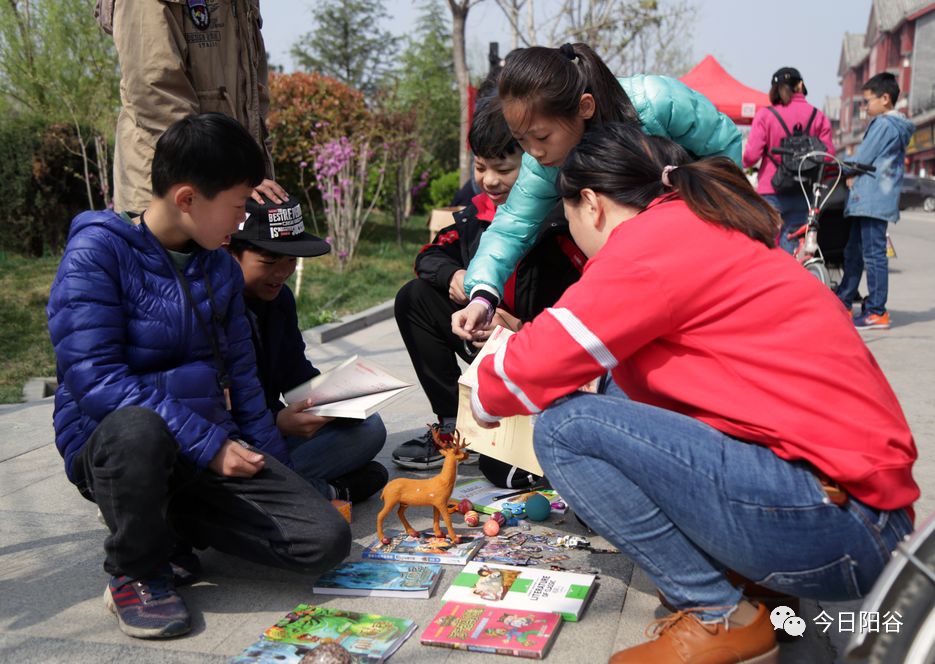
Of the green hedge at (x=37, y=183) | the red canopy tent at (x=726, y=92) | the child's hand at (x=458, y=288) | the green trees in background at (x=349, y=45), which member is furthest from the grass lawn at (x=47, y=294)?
the green trees in background at (x=349, y=45)

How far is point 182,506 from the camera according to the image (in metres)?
2.59

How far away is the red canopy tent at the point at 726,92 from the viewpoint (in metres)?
15.5

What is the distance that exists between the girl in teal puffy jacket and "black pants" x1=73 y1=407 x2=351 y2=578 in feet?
2.57

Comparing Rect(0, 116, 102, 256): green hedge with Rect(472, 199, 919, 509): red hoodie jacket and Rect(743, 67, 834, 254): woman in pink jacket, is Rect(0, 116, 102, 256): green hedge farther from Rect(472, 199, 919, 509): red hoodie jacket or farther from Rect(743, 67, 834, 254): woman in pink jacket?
Rect(472, 199, 919, 509): red hoodie jacket

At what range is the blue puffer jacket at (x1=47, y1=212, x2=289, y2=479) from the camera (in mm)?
2311

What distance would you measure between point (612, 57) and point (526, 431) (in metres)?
14.0

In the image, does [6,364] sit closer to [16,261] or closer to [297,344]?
[297,344]

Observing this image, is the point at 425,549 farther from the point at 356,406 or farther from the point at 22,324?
the point at 22,324

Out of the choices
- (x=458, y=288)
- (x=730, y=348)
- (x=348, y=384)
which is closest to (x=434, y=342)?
(x=458, y=288)

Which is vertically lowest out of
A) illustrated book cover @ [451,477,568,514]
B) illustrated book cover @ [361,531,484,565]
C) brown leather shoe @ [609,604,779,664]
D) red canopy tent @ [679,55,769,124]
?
illustrated book cover @ [451,477,568,514]

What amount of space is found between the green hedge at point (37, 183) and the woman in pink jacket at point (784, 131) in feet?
22.2

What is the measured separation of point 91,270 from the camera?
2.34m

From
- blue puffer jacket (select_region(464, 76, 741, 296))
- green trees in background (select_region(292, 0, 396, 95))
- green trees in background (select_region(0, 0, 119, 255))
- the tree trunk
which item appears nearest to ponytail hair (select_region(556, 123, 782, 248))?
blue puffer jacket (select_region(464, 76, 741, 296))

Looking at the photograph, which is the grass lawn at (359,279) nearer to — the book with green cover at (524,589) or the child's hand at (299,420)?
the child's hand at (299,420)
